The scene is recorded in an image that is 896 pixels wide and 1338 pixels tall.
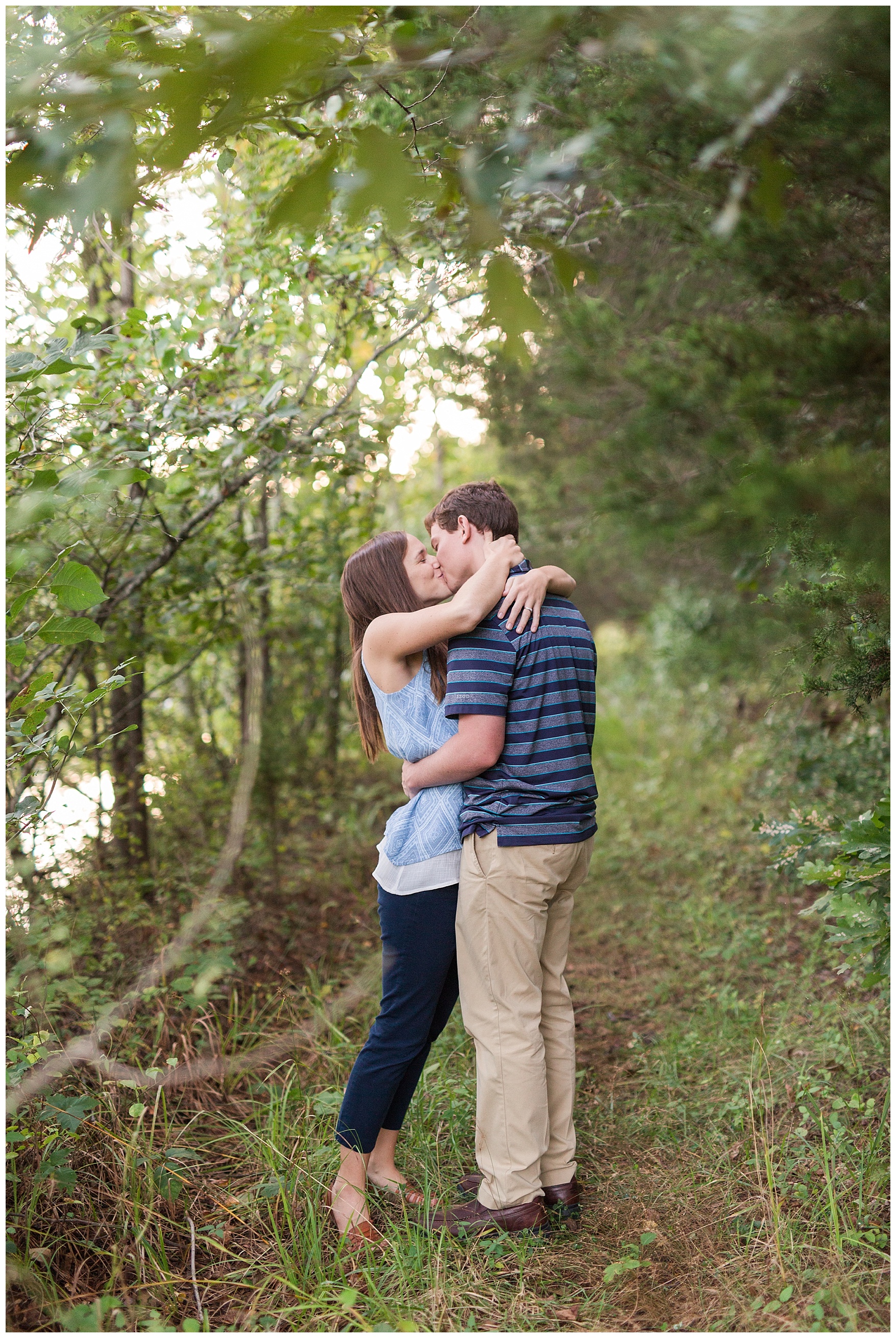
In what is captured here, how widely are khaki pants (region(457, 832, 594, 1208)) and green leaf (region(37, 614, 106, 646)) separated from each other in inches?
42.2

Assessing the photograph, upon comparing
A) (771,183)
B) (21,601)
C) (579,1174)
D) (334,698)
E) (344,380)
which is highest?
(344,380)

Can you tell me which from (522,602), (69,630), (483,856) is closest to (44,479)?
(69,630)

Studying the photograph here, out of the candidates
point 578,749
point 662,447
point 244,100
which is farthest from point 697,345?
point 244,100

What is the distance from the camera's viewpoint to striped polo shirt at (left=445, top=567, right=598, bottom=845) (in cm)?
234

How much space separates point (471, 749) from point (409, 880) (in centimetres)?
41

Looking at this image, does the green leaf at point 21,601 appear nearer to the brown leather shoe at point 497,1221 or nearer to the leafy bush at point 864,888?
the brown leather shoe at point 497,1221

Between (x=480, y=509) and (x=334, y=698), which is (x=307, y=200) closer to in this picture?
(x=480, y=509)

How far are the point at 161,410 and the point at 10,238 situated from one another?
1027mm

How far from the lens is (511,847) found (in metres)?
2.34

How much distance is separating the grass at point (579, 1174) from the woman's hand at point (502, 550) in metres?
1.73

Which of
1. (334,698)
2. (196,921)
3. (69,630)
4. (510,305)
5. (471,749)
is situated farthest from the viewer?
(334,698)

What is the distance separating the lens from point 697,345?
3461mm

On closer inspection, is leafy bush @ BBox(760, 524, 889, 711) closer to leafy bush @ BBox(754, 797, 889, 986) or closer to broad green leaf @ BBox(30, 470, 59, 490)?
leafy bush @ BBox(754, 797, 889, 986)

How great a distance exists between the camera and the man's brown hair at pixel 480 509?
250cm
